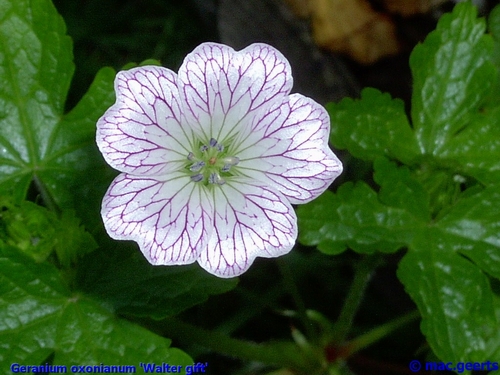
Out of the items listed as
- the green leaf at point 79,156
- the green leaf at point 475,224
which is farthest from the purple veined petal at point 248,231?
the green leaf at point 475,224

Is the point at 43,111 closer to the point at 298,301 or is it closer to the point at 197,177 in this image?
the point at 197,177

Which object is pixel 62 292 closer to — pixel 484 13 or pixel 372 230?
pixel 372 230

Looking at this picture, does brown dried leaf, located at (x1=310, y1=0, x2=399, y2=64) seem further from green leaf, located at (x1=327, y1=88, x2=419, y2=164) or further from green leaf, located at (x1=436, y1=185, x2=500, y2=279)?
green leaf, located at (x1=436, y1=185, x2=500, y2=279)

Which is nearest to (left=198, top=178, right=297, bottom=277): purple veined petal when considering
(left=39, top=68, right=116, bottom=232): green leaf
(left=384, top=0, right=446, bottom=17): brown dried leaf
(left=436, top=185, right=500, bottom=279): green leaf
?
(left=39, top=68, right=116, bottom=232): green leaf

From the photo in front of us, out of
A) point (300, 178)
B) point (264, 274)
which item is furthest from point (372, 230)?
point (264, 274)

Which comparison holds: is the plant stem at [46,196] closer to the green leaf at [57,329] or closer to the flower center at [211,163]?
the green leaf at [57,329]

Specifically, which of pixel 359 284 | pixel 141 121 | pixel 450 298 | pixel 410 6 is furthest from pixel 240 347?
pixel 410 6

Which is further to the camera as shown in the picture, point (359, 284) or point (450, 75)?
point (359, 284)
